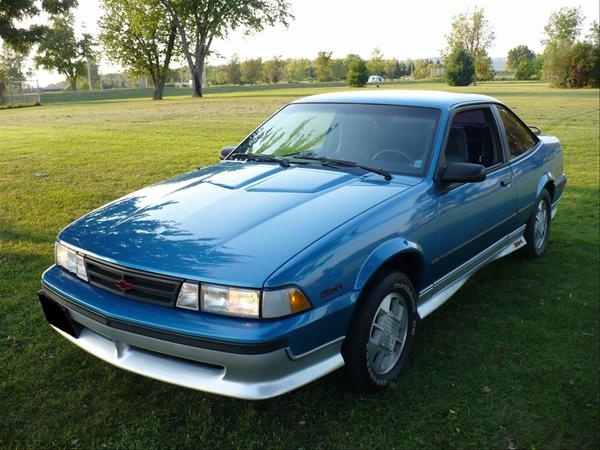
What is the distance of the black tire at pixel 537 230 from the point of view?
4957 mm

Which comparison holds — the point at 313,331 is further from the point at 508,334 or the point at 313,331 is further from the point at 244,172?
the point at 508,334

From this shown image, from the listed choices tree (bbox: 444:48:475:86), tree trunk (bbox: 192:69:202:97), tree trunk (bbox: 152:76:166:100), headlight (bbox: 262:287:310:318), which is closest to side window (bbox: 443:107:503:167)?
headlight (bbox: 262:287:310:318)

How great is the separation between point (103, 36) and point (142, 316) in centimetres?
5025

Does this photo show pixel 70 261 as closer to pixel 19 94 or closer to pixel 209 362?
pixel 209 362

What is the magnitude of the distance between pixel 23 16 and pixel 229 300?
466 inches

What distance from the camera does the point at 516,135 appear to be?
15.8 ft

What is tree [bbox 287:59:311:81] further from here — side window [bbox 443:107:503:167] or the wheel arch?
side window [bbox 443:107:503:167]

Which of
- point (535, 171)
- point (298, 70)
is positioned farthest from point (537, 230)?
point (298, 70)

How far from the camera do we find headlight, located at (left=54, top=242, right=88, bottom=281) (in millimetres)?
2906

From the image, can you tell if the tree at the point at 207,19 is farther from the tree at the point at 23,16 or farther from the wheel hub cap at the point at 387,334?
the wheel hub cap at the point at 387,334

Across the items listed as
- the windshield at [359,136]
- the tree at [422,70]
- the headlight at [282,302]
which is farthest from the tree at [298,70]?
the headlight at [282,302]

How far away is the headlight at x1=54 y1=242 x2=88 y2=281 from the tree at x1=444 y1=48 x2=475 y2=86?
174 ft

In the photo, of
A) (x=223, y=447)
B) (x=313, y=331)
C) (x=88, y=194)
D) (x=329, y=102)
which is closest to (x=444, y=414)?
(x=313, y=331)

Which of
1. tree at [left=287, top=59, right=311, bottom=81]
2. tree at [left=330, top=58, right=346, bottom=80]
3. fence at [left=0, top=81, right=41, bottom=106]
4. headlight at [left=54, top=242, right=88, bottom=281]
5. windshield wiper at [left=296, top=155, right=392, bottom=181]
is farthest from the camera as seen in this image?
tree at [left=287, top=59, right=311, bottom=81]
